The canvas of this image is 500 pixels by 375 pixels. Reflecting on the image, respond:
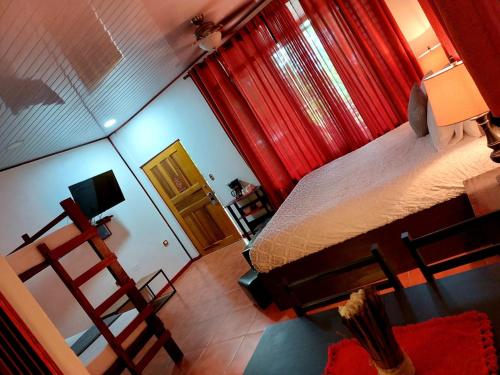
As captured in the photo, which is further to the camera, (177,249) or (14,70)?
(177,249)

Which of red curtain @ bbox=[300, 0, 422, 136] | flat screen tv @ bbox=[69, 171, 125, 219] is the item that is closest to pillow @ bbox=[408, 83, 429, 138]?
red curtain @ bbox=[300, 0, 422, 136]

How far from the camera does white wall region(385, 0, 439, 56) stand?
12.7 ft

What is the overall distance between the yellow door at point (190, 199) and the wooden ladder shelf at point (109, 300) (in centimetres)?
280

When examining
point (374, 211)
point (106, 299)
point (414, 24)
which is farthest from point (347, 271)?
point (414, 24)

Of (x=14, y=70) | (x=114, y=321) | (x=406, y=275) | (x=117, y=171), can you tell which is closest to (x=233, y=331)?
(x=114, y=321)

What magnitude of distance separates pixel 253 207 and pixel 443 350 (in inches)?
172

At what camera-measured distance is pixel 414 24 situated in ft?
12.8

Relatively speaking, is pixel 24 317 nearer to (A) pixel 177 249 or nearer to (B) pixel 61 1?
(B) pixel 61 1

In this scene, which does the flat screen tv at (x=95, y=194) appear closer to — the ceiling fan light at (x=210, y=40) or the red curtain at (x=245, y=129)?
the red curtain at (x=245, y=129)

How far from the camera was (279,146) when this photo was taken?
479 cm

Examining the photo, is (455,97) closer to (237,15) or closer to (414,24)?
(414,24)

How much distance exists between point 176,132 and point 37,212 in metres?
2.32

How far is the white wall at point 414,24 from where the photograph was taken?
12.7 feet

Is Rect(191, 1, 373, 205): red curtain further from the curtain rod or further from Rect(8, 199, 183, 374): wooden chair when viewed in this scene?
Rect(8, 199, 183, 374): wooden chair
